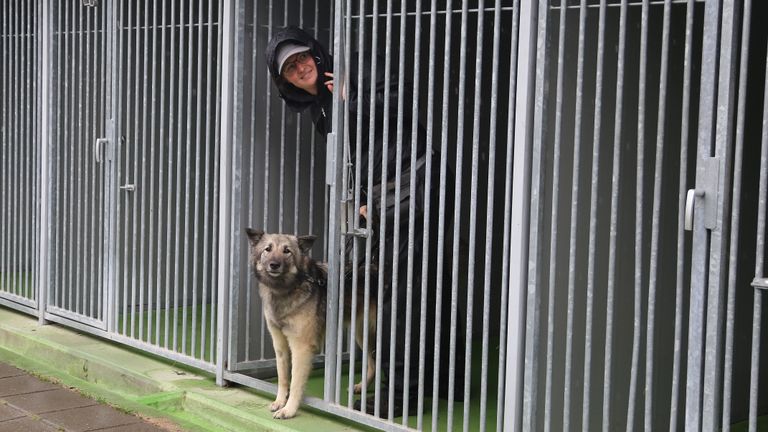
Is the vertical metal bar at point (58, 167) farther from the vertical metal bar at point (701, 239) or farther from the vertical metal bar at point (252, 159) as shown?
the vertical metal bar at point (701, 239)

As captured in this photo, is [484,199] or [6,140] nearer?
[484,199]

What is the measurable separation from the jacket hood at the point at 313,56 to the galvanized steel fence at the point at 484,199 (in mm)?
302

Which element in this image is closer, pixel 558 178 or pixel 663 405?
pixel 558 178

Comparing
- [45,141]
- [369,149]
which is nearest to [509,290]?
[369,149]

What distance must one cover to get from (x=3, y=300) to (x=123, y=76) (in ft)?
8.72

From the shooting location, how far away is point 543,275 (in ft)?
15.1

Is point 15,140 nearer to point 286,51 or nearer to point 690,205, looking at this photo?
point 286,51

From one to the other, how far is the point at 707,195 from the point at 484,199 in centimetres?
425

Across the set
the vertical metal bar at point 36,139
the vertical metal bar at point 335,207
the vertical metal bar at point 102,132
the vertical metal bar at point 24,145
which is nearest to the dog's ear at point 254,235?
the vertical metal bar at point 335,207

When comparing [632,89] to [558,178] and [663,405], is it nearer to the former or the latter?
[558,178]

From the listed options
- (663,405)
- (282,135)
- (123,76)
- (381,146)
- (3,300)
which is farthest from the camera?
(3,300)

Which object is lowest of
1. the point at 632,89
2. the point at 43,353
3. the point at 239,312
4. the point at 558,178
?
the point at 43,353

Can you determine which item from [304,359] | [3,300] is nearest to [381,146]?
[304,359]

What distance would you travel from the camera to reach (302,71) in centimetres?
585
